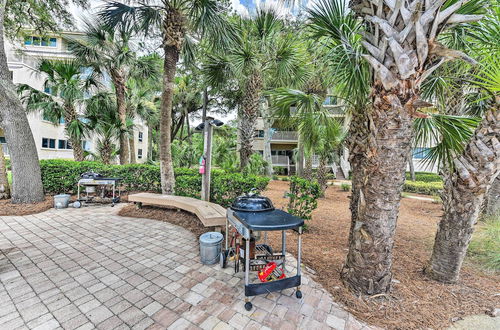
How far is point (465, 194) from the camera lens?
2.67m

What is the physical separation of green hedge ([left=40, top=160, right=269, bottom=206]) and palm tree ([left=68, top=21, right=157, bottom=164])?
2280mm

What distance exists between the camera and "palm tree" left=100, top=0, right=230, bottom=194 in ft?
17.5

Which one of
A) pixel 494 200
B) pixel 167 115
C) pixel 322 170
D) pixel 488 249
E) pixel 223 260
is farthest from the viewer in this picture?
pixel 322 170

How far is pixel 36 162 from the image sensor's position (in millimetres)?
6340

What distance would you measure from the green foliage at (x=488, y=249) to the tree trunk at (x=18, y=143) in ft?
37.4

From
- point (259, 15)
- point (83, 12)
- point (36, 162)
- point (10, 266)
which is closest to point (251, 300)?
point (10, 266)

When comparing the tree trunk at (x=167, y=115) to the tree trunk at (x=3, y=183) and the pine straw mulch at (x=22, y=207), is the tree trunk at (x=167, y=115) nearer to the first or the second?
the pine straw mulch at (x=22, y=207)

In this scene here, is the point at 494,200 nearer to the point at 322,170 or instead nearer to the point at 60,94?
the point at 322,170

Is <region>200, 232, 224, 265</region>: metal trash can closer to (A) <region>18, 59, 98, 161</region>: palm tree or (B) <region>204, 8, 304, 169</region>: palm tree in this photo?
(B) <region>204, 8, 304, 169</region>: palm tree

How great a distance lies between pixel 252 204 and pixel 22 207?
753 centimetres

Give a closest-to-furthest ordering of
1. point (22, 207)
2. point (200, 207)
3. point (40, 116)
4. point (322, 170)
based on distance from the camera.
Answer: point (200, 207) < point (22, 207) < point (322, 170) < point (40, 116)

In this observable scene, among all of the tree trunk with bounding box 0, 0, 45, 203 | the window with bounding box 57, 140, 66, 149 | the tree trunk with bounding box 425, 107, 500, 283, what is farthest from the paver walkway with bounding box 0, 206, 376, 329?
the window with bounding box 57, 140, 66, 149

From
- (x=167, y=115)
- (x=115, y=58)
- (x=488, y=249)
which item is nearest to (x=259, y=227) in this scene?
(x=488, y=249)

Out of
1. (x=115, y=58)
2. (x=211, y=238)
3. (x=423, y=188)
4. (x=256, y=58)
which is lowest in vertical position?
(x=423, y=188)
